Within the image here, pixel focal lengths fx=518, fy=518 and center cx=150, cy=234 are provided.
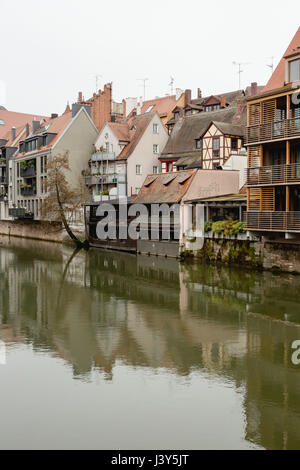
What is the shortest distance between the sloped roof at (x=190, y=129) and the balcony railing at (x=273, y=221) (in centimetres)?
1878

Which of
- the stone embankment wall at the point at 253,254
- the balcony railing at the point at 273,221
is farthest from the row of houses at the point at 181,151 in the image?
the stone embankment wall at the point at 253,254

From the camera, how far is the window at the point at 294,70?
21.8 meters

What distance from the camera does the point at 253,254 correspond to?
24.8 metres

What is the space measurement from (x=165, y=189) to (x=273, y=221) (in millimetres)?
12234

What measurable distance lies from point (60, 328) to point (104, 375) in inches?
168

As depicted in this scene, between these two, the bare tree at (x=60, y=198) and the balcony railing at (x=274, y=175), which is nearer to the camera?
the balcony railing at (x=274, y=175)

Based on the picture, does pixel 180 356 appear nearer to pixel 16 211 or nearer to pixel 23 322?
pixel 23 322

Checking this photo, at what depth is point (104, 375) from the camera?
10.1 meters

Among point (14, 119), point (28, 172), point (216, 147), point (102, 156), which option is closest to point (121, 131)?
point (102, 156)

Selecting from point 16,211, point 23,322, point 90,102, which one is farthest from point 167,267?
point 90,102

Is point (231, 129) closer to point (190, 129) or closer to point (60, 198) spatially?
point (190, 129)

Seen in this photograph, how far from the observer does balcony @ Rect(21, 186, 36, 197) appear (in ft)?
176

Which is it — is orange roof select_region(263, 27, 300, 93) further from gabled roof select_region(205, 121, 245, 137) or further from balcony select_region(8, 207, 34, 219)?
balcony select_region(8, 207, 34, 219)

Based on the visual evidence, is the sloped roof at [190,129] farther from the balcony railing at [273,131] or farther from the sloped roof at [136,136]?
the balcony railing at [273,131]
